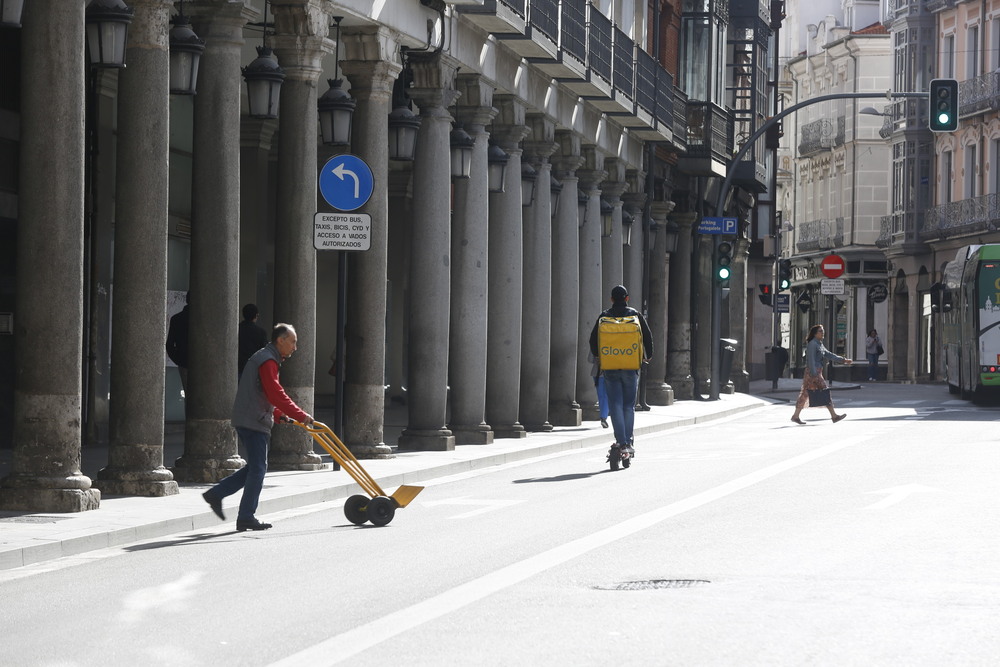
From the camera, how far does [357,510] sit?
14.5m

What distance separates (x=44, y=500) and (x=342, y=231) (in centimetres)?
518

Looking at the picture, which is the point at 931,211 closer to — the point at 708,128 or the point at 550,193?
the point at 708,128

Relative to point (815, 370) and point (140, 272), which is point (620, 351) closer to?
point (140, 272)

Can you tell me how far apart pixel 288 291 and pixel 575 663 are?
1158 centimetres

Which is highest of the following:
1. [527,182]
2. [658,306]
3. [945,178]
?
[945,178]

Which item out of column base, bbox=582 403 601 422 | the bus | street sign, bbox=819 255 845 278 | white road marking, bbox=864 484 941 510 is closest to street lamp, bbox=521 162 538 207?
column base, bbox=582 403 601 422

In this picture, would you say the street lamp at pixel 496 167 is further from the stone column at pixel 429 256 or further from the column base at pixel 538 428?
the column base at pixel 538 428

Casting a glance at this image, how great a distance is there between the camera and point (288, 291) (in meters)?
19.4

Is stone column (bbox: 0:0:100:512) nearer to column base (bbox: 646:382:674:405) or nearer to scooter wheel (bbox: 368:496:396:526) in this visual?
scooter wheel (bbox: 368:496:396:526)

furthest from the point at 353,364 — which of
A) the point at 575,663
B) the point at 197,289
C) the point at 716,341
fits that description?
the point at 716,341

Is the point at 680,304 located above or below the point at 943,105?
below

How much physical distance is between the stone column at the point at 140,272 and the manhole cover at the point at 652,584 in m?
6.05

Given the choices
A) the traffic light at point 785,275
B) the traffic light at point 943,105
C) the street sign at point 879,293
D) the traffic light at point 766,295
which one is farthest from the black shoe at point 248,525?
the street sign at point 879,293

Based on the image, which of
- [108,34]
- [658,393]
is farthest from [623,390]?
[658,393]
